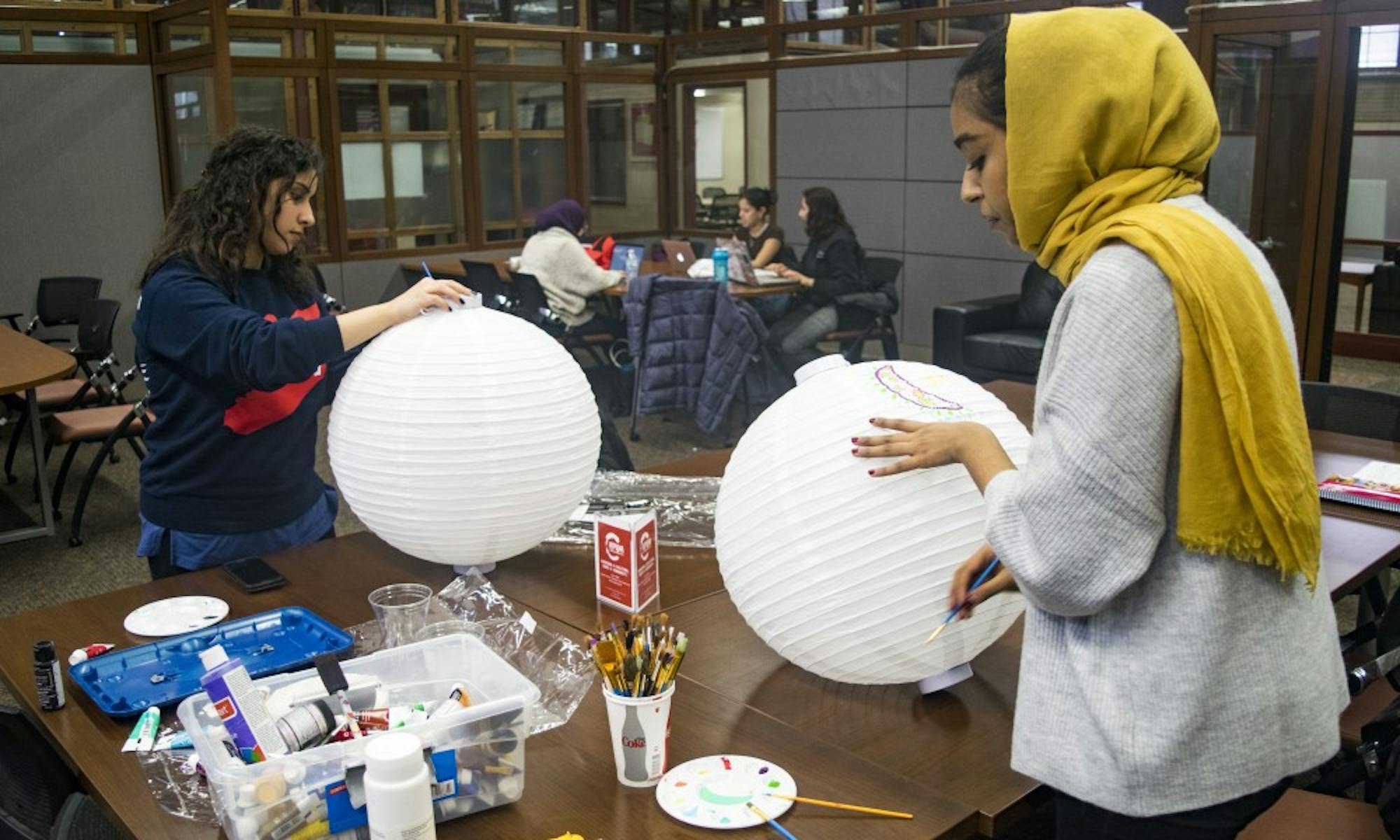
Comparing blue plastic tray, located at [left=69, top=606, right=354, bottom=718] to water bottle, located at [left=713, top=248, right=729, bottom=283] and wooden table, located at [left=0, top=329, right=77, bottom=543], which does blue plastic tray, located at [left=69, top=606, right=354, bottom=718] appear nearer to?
wooden table, located at [left=0, top=329, right=77, bottom=543]

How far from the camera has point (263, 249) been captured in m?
2.34

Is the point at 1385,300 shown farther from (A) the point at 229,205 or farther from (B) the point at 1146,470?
(B) the point at 1146,470

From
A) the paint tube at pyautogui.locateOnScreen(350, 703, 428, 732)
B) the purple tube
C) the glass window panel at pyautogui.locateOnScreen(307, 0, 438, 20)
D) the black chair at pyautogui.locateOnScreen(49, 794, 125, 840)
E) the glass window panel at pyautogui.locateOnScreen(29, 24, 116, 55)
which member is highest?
the glass window panel at pyautogui.locateOnScreen(307, 0, 438, 20)

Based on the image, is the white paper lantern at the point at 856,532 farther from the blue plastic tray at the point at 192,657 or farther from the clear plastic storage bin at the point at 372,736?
the blue plastic tray at the point at 192,657

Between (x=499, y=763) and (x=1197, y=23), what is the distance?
21.2 feet

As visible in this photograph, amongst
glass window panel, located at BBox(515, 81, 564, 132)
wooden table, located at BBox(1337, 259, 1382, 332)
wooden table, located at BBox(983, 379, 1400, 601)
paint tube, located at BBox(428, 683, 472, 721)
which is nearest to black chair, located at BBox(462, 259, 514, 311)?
glass window panel, located at BBox(515, 81, 564, 132)

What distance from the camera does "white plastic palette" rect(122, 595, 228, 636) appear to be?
1.91 m

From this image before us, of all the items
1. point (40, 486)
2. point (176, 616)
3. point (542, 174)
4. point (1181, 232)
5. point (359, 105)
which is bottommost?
point (40, 486)

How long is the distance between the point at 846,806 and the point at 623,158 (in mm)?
9299

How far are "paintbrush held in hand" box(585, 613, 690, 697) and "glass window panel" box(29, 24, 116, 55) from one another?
24.7ft

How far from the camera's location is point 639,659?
142 cm

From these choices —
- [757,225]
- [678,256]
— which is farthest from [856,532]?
[678,256]

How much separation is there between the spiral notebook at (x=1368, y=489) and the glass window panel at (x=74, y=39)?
296 inches

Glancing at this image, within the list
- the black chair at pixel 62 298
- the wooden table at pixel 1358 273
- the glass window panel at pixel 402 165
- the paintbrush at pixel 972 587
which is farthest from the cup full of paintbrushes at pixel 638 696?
the glass window panel at pixel 402 165
